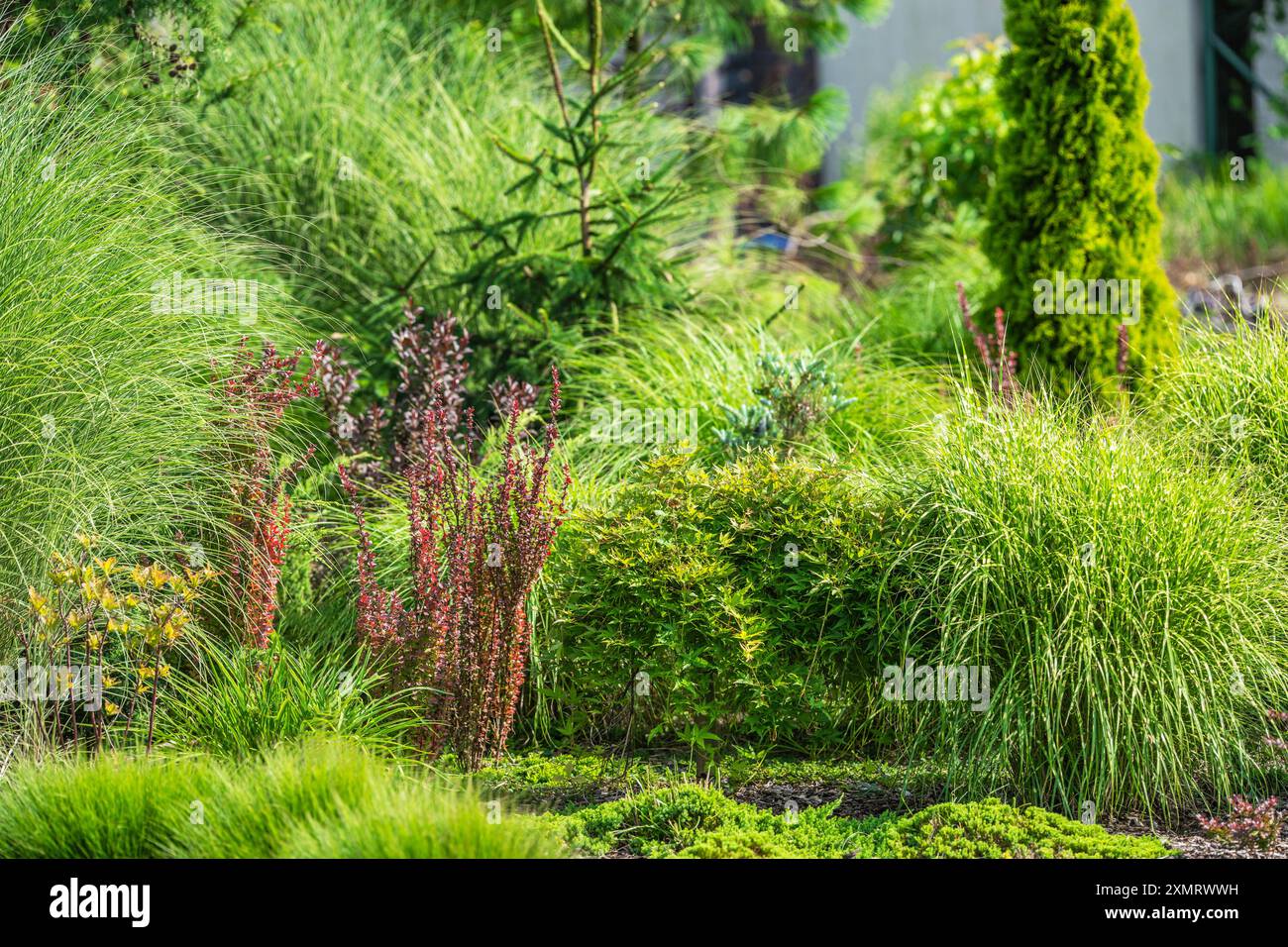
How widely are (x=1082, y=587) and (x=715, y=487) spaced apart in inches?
46.3

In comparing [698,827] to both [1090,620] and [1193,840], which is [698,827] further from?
[1193,840]

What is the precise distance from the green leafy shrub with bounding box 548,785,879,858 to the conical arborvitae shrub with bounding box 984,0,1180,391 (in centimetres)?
319

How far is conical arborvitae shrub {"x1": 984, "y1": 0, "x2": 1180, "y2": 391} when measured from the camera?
21.1ft

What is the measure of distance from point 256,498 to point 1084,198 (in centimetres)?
410

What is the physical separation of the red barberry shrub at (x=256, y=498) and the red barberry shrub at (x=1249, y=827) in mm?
2900

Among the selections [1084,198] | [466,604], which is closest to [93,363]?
[466,604]

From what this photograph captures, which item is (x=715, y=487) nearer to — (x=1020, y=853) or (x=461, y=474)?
(x=461, y=474)

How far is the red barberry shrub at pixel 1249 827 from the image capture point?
149 inches

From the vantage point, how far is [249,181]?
6.93m

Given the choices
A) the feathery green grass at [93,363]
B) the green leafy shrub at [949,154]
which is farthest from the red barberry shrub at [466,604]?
the green leafy shrub at [949,154]

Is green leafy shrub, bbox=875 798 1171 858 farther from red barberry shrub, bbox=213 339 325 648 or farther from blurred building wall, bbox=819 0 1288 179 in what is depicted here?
blurred building wall, bbox=819 0 1288 179
